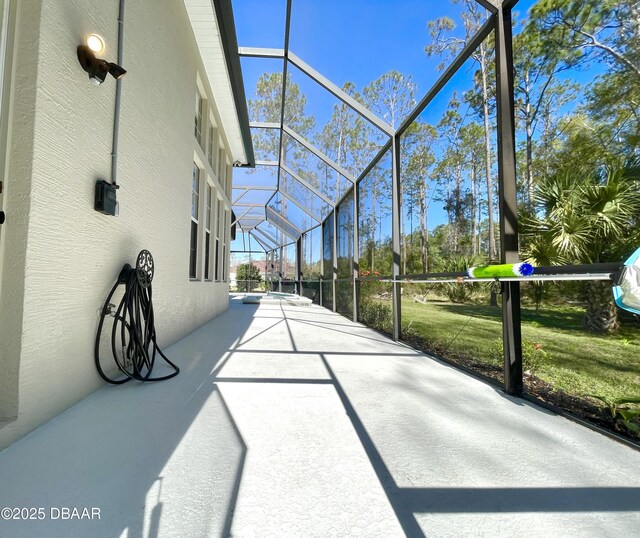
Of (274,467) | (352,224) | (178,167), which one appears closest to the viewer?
(274,467)

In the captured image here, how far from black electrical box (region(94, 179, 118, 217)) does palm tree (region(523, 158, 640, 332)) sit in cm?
313

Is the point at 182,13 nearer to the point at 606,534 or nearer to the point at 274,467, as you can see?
the point at 274,467

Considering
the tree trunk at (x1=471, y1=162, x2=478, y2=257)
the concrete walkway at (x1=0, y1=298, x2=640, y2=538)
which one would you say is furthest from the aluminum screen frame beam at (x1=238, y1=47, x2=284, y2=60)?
the concrete walkway at (x1=0, y1=298, x2=640, y2=538)

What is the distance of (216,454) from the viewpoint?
1.43m

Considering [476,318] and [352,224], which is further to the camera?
[352,224]

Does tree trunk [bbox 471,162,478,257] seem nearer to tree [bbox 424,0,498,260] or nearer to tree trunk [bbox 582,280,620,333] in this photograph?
tree [bbox 424,0,498,260]

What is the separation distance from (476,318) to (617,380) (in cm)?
172

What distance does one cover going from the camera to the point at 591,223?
87.9 inches

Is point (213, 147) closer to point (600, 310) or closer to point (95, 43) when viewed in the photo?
point (95, 43)

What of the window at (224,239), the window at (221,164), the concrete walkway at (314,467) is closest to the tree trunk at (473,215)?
the concrete walkway at (314,467)

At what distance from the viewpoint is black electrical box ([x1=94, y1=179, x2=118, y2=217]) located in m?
2.05

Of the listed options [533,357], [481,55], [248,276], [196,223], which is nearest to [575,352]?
[533,357]

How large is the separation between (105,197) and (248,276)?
1922 centimetres

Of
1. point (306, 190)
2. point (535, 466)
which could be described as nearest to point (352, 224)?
point (306, 190)
